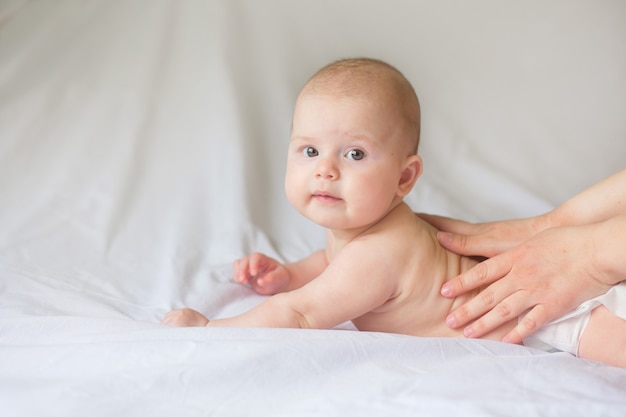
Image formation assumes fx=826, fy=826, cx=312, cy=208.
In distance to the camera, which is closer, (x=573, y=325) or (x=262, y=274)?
(x=573, y=325)

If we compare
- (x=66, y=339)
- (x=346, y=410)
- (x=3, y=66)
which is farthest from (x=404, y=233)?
(x=3, y=66)

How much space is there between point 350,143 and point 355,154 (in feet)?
0.07

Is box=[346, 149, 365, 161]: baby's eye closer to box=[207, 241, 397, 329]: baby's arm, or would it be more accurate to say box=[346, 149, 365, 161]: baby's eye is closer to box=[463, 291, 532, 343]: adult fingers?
box=[207, 241, 397, 329]: baby's arm

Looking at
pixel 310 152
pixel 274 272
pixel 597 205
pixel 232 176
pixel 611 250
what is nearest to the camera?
pixel 611 250

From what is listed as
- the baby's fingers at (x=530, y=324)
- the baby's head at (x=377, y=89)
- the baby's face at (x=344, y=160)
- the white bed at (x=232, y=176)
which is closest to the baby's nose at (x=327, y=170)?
the baby's face at (x=344, y=160)

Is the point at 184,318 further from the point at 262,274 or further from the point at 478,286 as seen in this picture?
the point at 478,286

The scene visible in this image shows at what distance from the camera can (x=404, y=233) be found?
140 centimetres

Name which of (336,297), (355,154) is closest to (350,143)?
(355,154)

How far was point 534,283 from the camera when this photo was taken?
Answer: 1.33 meters

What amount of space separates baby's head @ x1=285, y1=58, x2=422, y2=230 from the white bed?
8.8 inches

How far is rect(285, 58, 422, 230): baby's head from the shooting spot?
4.38 feet

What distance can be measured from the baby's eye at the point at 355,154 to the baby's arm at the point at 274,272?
363mm

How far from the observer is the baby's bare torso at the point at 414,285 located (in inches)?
54.2

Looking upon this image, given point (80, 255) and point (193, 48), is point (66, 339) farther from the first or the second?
point (193, 48)
